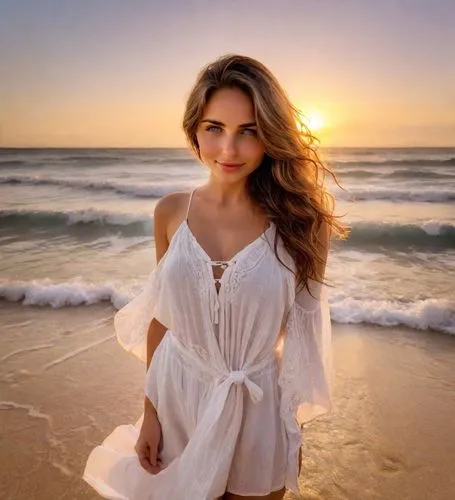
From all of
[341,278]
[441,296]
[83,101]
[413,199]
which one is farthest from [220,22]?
[83,101]

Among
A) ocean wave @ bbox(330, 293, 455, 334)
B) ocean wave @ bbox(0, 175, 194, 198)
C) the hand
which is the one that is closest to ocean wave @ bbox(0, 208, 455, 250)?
ocean wave @ bbox(0, 175, 194, 198)

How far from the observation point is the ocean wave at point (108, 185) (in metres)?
14.7

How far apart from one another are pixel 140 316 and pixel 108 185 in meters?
14.3

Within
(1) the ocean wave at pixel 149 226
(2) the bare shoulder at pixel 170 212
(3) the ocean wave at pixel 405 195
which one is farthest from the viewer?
(3) the ocean wave at pixel 405 195

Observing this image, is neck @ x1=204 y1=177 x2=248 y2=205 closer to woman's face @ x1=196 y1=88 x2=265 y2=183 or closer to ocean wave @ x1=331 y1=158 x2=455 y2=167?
woman's face @ x1=196 y1=88 x2=265 y2=183

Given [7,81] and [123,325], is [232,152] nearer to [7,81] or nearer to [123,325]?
[123,325]

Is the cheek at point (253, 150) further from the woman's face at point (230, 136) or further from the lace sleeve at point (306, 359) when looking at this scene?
the lace sleeve at point (306, 359)

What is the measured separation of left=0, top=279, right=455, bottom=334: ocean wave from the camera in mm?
4797

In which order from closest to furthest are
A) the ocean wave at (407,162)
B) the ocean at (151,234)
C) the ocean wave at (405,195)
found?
the ocean at (151,234) → the ocean wave at (405,195) → the ocean wave at (407,162)

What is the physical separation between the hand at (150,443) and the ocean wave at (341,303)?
338 cm

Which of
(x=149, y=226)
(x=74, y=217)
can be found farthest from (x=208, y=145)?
(x=74, y=217)

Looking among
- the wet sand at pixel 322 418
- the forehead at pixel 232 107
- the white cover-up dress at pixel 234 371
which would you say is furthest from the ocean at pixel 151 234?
the forehead at pixel 232 107

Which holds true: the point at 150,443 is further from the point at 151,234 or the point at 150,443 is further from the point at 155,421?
the point at 151,234

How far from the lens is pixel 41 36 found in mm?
12188
